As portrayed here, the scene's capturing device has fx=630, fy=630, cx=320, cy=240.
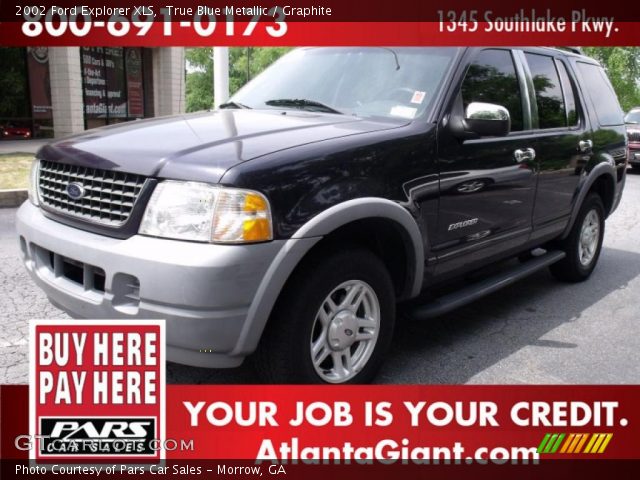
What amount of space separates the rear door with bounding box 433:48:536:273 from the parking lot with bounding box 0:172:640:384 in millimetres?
565

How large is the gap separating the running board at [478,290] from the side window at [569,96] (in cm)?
104

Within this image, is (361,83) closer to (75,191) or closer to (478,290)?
(478,290)

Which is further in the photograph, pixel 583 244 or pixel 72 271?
pixel 583 244

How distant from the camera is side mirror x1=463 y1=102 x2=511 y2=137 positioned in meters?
3.41

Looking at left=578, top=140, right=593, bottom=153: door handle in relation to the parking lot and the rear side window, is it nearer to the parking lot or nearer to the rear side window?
the rear side window

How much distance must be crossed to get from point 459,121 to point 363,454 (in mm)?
1885

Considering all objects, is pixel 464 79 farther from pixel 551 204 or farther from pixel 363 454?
pixel 363 454

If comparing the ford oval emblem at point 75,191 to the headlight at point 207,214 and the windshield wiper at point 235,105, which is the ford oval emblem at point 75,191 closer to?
the headlight at point 207,214

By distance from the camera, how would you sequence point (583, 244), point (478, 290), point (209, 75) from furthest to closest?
point (209, 75) < point (583, 244) < point (478, 290)

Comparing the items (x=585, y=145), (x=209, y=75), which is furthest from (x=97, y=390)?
(x=209, y=75)

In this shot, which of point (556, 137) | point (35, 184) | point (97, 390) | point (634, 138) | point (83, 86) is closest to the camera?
point (97, 390)

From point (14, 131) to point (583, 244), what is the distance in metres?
16.7

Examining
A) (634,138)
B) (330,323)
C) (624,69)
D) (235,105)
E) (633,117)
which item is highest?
(624,69)

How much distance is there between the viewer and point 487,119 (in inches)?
134
